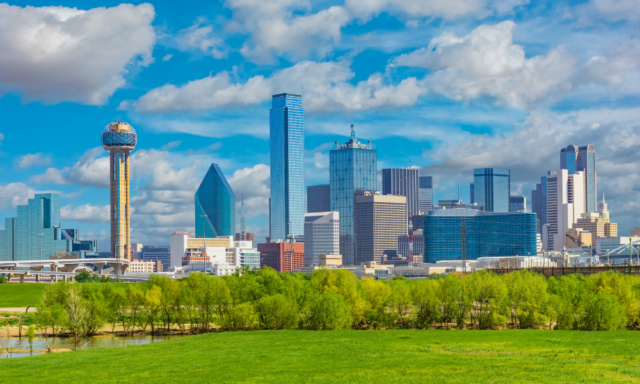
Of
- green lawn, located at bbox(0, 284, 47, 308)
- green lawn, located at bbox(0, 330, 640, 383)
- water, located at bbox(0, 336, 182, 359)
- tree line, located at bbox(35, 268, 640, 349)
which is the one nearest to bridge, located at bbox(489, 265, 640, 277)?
tree line, located at bbox(35, 268, 640, 349)

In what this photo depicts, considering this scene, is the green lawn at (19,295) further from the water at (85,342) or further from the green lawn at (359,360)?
the green lawn at (359,360)

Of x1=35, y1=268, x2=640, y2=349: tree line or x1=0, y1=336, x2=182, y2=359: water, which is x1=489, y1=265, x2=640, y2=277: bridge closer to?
x1=35, y1=268, x2=640, y2=349: tree line

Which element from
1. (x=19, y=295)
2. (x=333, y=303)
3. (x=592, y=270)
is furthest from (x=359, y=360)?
(x=592, y=270)

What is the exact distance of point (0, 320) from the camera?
118312 mm

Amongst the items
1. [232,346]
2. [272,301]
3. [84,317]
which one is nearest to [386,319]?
[272,301]

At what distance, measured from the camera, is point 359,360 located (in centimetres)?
5875

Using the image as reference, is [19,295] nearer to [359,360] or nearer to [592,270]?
[359,360]

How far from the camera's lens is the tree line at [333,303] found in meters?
95.4

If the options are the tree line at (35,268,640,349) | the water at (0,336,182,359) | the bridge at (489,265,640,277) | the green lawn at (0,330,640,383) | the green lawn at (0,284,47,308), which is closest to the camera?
the green lawn at (0,330,640,383)

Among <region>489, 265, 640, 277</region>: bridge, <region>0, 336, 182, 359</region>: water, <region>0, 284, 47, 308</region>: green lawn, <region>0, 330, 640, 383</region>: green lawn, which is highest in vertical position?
<region>489, 265, 640, 277</region>: bridge

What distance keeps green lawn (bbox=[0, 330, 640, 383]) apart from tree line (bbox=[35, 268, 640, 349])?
14036mm

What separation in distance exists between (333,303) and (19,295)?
97.9 meters

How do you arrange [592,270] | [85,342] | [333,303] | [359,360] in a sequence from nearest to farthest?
1. [359,360]
2. [333,303]
3. [85,342]
4. [592,270]

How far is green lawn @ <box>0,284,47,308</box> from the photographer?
14988cm
